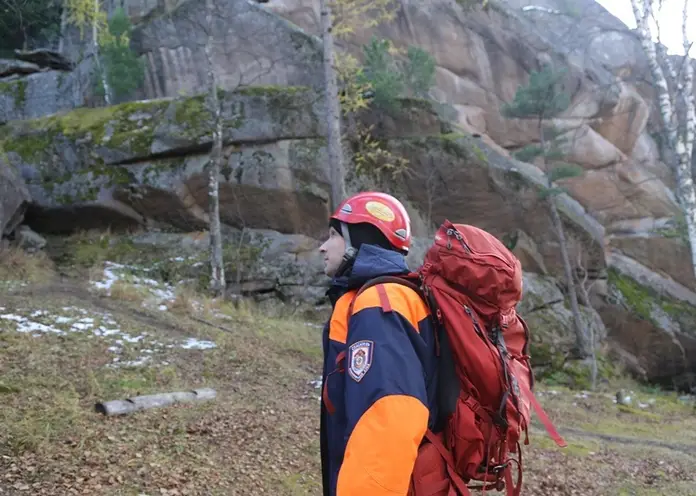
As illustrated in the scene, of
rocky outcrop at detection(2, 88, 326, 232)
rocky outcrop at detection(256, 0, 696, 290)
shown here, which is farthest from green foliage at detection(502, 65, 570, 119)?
rocky outcrop at detection(256, 0, 696, 290)

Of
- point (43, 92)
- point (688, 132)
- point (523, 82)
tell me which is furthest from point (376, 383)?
point (523, 82)

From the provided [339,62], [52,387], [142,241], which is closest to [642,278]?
[339,62]

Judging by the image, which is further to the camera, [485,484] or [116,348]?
[116,348]

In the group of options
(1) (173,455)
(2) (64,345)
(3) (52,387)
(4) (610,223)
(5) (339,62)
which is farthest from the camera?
(4) (610,223)

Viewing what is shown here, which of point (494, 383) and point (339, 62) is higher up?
point (339, 62)

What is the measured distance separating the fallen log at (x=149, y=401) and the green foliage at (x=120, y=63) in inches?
661

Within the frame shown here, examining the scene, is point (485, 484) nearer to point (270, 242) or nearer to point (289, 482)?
point (289, 482)

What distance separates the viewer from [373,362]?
188 centimetres

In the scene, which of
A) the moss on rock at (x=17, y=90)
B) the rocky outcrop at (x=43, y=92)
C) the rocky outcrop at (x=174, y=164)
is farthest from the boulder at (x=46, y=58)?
the rocky outcrop at (x=174, y=164)

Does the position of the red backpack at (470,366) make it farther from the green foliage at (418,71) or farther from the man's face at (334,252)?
the green foliage at (418,71)

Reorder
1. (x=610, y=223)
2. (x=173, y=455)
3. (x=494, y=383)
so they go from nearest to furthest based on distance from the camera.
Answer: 1. (x=494, y=383)
2. (x=173, y=455)
3. (x=610, y=223)

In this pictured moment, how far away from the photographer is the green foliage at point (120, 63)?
2011 cm

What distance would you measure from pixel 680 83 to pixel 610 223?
17534 mm

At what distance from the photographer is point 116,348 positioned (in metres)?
8.10
